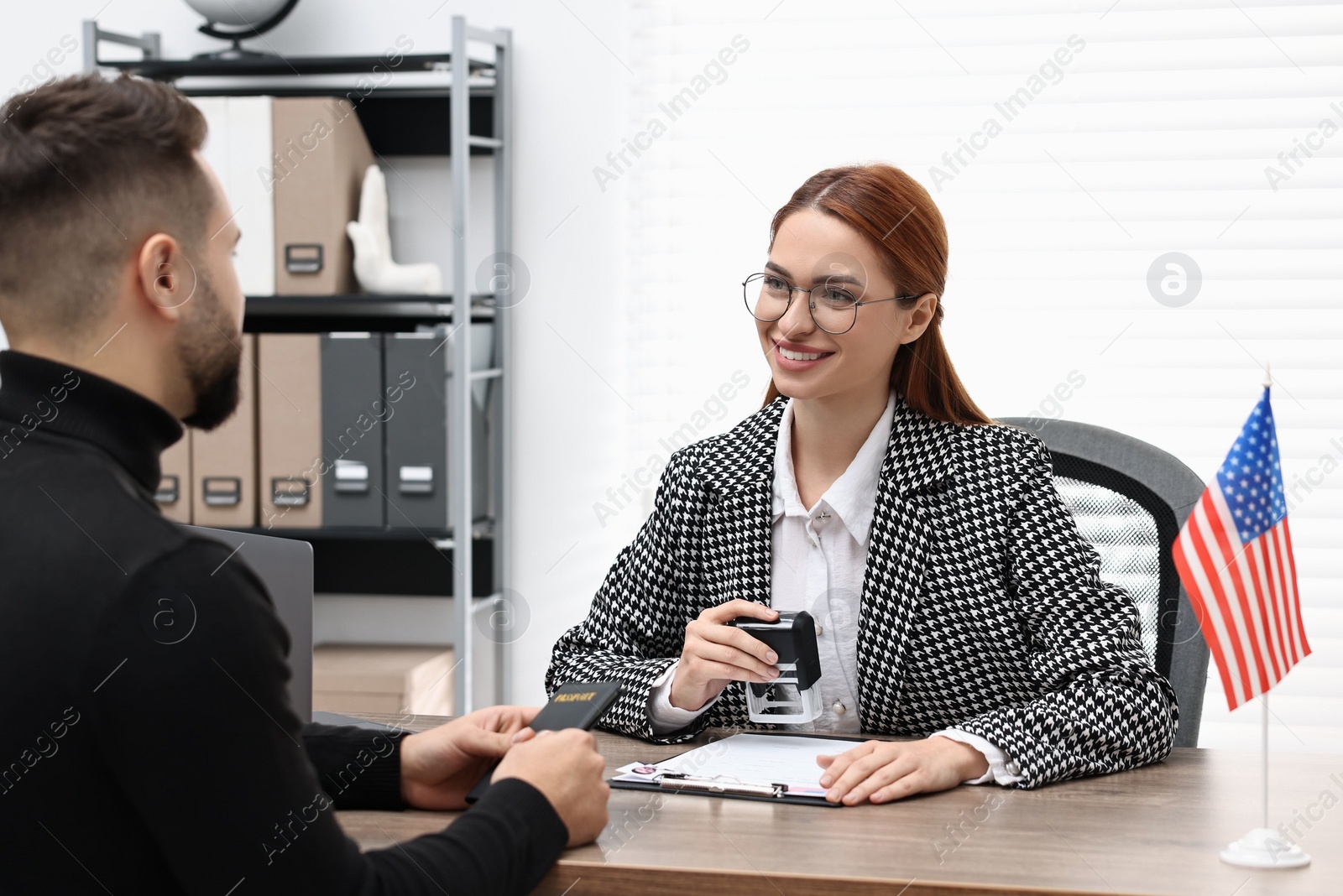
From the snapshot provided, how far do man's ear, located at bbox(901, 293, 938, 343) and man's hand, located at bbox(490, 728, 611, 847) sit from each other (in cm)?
79

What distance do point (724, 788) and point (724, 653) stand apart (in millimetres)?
167

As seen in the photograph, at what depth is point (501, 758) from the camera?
1.21 metres

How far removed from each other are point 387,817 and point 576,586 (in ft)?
6.33

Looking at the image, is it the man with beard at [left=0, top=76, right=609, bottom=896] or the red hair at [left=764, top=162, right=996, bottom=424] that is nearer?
the man with beard at [left=0, top=76, right=609, bottom=896]

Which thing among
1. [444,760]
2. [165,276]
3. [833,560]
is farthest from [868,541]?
[165,276]

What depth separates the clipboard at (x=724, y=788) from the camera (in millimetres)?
1186

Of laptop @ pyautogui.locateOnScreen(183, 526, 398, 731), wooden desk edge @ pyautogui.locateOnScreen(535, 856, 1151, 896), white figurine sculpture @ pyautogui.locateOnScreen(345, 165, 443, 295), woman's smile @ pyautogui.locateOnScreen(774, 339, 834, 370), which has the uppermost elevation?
white figurine sculpture @ pyautogui.locateOnScreen(345, 165, 443, 295)

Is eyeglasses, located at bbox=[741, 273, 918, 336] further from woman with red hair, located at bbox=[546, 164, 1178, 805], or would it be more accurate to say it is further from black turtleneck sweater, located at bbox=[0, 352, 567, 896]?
black turtleneck sweater, located at bbox=[0, 352, 567, 896]

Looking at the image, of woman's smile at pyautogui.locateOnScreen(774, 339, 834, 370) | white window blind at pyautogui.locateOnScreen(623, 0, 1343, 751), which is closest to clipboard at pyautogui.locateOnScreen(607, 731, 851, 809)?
woman's smile at pyautogui.locateOnScreen(774, 339, 834, 370)

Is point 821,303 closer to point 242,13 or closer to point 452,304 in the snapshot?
point 452,304

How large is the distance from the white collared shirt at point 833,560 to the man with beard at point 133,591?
0.65 meters

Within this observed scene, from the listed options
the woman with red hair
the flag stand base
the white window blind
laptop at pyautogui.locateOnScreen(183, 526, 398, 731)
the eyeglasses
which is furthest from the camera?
the white window blind

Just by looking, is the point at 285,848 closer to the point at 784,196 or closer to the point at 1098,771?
the point at 1098,771

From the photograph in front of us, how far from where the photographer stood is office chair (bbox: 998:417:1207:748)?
1.64 m
